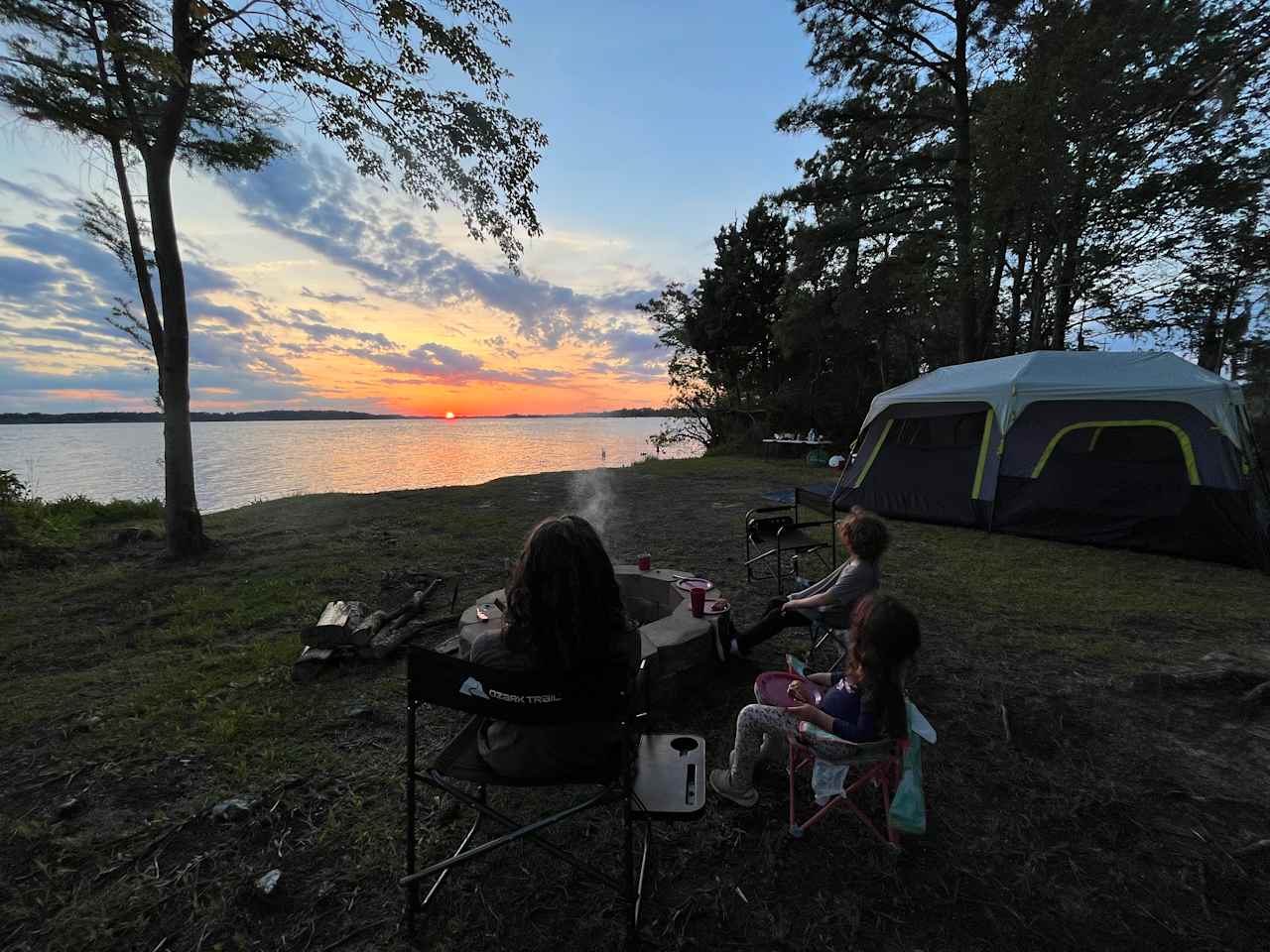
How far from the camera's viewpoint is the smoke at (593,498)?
9.30 meters

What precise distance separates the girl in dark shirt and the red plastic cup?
1.37 metres

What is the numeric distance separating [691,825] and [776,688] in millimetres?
778

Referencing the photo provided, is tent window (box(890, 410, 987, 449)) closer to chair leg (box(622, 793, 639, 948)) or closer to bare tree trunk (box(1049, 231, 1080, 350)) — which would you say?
bare tree trunk (box(1049, 231, 1080, 350))

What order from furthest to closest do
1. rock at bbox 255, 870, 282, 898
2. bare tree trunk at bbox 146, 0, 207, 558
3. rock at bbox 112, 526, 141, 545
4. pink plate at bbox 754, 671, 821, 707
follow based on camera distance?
rock at bbox 112, 526, 141, 545
bare tree trunk at bbox 146, 0, 207, 558
pink plate at bbox 754, 671, 821, 707
rock at bbox 255, 870, 282, 898

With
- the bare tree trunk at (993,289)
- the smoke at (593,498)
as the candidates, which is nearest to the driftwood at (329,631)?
the smoke at (593,498)

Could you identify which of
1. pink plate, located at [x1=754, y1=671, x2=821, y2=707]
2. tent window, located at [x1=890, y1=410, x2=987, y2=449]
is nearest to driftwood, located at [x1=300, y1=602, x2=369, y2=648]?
pink plate, located at [x1=754, y1=671, x2=821, y2=707]

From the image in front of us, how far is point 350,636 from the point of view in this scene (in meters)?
4.12

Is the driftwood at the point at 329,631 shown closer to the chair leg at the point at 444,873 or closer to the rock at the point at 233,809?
the rock at the point at 233,809

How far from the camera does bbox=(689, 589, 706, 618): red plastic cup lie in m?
3.90

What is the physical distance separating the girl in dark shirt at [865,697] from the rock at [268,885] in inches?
76.2

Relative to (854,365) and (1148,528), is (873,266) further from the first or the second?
(1148,528)

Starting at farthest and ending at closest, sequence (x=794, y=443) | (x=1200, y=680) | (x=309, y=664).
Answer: (x=794, y=443) < (x=309, y=664) < (x=1200, y=680)

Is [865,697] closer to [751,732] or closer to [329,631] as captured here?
[751,732]

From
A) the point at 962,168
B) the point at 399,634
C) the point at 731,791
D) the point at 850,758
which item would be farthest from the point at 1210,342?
the point at 399,634
